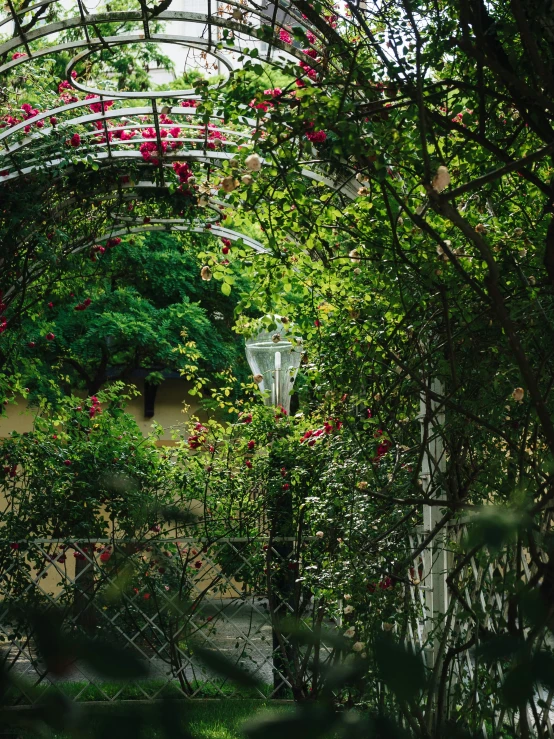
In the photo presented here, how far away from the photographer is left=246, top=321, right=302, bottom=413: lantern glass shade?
523 cm

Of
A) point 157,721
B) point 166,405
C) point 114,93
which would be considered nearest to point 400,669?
point 157,721

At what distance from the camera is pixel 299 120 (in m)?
2.03

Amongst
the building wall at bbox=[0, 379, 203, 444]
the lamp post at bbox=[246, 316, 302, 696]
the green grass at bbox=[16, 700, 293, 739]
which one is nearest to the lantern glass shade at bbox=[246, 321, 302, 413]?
the lamp post at bbox=[246, 316, 302, 696]

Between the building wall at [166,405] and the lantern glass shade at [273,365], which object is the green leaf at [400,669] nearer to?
the lantern glass shade at [273,365]

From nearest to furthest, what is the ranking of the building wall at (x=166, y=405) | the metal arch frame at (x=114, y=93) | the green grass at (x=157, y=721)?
the green grass at (x=157, y=721) → the metal arch frame at (x=114, y=93) → the building wall at (x=166, y=405)

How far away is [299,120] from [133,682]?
→ 5.62 feet

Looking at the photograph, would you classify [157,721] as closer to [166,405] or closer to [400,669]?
[400,669]

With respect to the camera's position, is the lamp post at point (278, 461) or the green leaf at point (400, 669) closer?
the green leaf at point (400, 669)

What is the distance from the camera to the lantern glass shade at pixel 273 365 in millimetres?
5230

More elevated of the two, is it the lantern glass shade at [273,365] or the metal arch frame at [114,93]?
the metal arch frame at [114,93]

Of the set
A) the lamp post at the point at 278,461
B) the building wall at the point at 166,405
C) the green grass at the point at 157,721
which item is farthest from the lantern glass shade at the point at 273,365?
the building wall at the point at 166,405

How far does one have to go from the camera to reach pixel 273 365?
5289 millimetres

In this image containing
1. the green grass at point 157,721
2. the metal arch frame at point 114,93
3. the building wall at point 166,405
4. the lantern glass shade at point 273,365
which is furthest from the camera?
the building wall at point 166,405

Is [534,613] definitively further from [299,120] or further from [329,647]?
[299,120]
